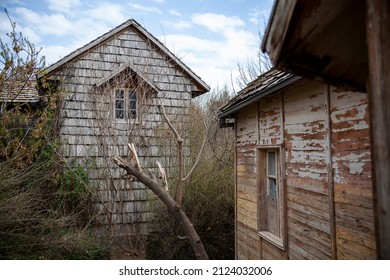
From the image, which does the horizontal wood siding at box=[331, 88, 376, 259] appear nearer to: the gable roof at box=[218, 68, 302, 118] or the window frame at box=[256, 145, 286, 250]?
the gable roof at box=[218, 68, 302, 118]

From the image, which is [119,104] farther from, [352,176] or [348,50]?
[348,50]

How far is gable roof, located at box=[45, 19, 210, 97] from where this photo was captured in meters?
7.39

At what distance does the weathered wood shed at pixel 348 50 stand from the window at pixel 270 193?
2321 mm

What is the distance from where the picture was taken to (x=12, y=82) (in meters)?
4.98

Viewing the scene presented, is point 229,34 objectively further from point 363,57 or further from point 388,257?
point 388,257

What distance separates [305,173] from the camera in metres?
3.42

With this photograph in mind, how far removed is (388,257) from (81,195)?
6.67 meters

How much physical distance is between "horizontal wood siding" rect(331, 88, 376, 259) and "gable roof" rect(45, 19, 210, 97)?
18.8 ft

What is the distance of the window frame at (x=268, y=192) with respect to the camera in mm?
3909

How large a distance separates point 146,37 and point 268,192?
558cm

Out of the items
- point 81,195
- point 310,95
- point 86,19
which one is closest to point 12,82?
point 86,19

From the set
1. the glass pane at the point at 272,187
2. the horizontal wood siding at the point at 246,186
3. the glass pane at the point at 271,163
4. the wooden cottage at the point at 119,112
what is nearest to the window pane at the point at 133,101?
the wooden cottage at the point at 119,112

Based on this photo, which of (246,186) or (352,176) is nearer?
(352,176)

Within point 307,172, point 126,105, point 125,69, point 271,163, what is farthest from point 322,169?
point 125,69
